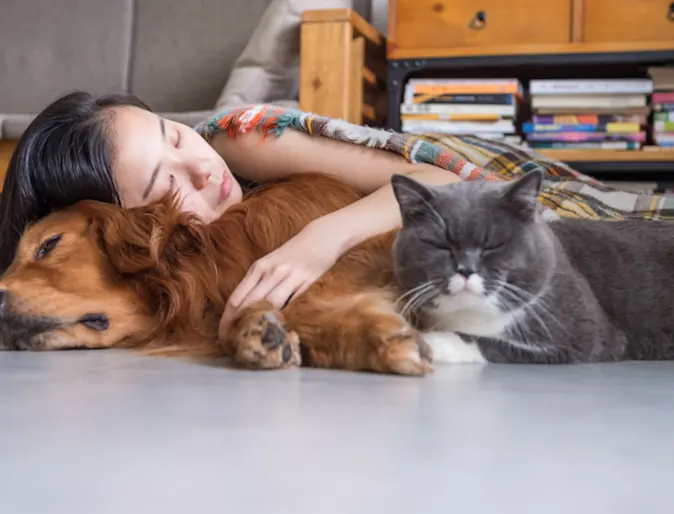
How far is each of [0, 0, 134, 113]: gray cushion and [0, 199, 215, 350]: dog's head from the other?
8.83ft

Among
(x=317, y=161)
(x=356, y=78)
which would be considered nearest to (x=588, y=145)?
(x=356, y=78)

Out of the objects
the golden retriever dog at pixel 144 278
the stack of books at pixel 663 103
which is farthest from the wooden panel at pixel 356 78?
the golden retriever dog at pixel 144 278

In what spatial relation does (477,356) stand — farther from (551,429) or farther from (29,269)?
(29,269)

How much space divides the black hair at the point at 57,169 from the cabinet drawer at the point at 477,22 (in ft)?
5.28

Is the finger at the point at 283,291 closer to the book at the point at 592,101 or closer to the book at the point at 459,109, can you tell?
the book at the point at 459,109

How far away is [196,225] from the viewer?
1311 millimetres

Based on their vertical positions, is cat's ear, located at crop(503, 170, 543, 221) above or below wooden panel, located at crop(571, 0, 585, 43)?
below

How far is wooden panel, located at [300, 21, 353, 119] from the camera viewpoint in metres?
2.64

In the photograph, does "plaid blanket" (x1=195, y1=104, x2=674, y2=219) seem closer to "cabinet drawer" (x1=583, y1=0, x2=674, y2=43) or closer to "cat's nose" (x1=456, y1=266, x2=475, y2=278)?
"cat's nose" (x1=456, y1=266, x2=475, y2=278)

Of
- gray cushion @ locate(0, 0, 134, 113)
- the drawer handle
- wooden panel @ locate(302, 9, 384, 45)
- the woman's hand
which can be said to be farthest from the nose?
gray cushion @ locate(0, 0, 134, 113)

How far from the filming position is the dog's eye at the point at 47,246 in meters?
1.27

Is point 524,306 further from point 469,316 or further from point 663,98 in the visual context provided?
point 663,98

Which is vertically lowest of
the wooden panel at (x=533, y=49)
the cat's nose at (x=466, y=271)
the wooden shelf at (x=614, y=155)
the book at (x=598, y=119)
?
the wooden shelf at (x=614, y=155)

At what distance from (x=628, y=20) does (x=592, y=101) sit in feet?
0.93
